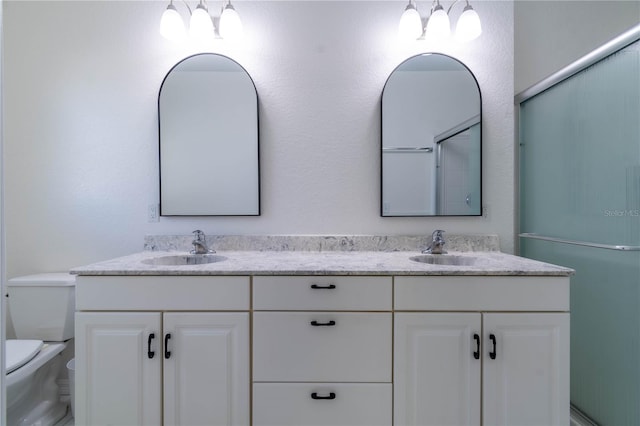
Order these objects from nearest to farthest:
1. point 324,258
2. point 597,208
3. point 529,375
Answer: point 529,375, point 597,208, point 324,258

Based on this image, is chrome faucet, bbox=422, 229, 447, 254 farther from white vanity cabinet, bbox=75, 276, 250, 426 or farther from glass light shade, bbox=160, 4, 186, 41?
glass light shade, bbox=160, 4, 186, 41

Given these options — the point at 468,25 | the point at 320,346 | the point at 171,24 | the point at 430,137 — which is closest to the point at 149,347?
the point at 320,346

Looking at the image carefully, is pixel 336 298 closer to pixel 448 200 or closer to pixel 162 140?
pixel 448 200

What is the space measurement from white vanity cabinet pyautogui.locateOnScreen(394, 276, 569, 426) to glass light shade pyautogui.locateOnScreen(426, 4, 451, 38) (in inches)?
50.9

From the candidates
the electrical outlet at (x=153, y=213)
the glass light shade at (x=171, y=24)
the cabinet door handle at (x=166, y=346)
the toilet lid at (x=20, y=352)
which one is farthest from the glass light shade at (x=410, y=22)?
the toilet lid at (x=20, y=352)

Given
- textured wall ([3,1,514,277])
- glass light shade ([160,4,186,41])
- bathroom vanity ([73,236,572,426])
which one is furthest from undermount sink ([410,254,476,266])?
glass light shade ([160,4,186,41])

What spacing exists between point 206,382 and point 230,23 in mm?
1719

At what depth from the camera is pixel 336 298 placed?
1306 mm

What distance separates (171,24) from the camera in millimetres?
1722

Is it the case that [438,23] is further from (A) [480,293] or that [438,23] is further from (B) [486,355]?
(B) [486,355]

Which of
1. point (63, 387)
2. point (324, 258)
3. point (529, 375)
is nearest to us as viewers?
point (529, 375)

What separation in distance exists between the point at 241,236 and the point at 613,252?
5.71ft

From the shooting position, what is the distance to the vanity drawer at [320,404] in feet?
4.23

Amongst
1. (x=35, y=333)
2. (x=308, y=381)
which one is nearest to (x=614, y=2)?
(x=308, y=381)
